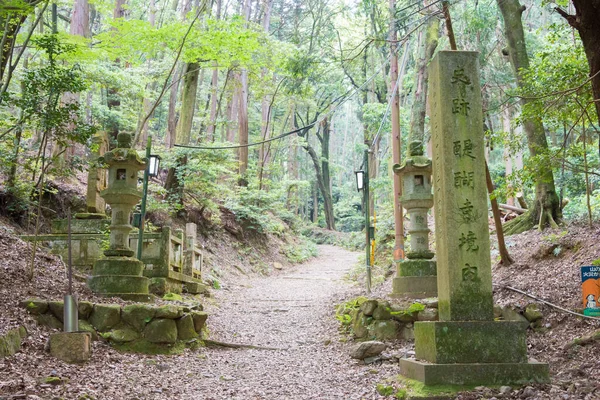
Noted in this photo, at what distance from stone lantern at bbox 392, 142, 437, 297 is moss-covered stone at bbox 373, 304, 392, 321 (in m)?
1.05

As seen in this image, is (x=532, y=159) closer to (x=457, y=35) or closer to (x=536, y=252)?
(x=536, y=252)

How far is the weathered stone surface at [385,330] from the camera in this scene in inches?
261

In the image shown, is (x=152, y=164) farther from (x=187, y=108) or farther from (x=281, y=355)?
(x=187, y=108)

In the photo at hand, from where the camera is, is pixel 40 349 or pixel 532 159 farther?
pixel 532 159

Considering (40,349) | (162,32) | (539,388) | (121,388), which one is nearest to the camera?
(539,388)

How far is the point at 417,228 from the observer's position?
8141 mm

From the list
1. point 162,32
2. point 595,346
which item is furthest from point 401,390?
point 162,32

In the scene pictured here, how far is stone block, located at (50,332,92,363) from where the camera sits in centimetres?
495

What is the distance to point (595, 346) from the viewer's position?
497cm

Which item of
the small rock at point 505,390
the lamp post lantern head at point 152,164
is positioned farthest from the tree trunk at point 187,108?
the small rock at point 505,390

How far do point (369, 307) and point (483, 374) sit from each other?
289 centimetres

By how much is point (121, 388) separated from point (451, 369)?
3.09 meters

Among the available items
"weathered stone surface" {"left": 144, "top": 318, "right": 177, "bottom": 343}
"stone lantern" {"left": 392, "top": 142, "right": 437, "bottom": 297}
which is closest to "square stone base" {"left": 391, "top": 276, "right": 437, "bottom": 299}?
"stone lantern" {"left": 392, "top": 142, "right": 437, "bottom": 297}

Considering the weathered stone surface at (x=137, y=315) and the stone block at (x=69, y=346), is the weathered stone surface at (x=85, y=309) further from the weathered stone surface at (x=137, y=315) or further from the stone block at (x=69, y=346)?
the stone block at (x=69, y=346)
